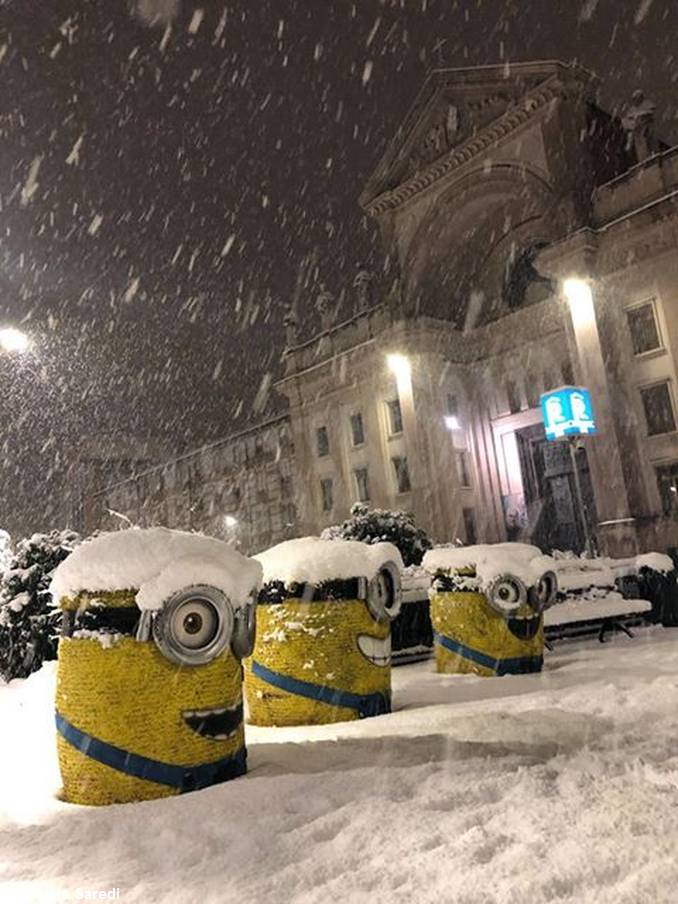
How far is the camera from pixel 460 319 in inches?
1395

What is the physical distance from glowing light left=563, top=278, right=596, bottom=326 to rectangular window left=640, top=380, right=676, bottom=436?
3.41m

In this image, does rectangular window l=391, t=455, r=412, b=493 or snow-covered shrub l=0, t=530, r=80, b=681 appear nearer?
snow-covered shrub l=0, t=530, r=80, b=681

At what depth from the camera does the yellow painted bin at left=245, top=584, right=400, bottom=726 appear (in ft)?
19.3

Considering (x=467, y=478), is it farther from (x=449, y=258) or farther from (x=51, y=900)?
(x=51, y=900)

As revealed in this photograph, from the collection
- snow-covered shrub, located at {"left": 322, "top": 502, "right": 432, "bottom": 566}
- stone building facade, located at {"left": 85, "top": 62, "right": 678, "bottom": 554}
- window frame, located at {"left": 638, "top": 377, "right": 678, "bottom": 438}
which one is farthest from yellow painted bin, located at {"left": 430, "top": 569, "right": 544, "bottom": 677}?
window frame, located at {"left": 638, "top": 377, "right": 678, "bottom": 438}

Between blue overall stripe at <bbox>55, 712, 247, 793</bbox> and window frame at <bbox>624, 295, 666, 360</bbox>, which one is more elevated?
window frame at <bbox>624, 295, 666, 360</bbox>

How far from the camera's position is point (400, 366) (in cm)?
3362

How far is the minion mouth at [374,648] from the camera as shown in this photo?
19.9 ft

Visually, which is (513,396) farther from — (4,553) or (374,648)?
(374,648)

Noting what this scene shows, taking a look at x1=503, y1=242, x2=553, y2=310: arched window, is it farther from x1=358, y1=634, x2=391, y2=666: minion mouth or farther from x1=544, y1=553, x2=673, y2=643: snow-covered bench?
x1=358, y1=634, x2=391, y2=666: minion mouth

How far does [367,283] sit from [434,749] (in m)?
35.2

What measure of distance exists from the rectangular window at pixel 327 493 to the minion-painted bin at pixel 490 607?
95.9 ft

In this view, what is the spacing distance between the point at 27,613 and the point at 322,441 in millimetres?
28598

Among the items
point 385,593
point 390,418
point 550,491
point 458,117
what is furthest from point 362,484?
point 385,593
